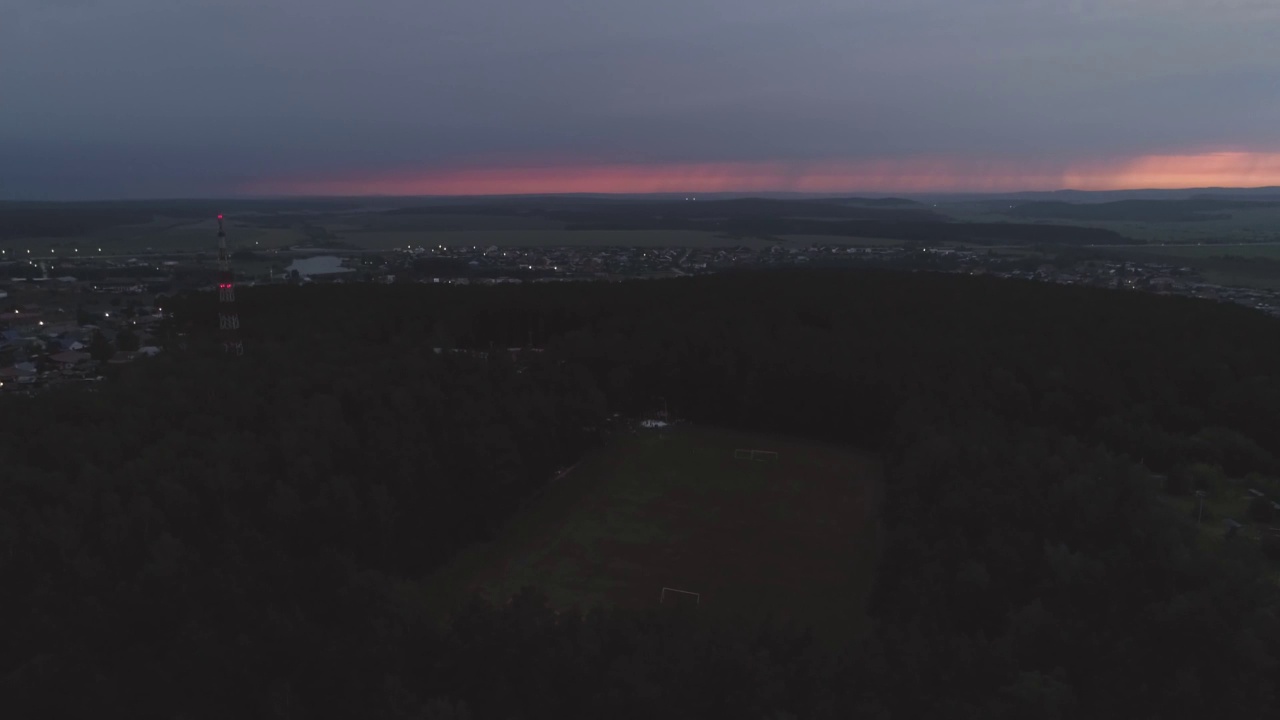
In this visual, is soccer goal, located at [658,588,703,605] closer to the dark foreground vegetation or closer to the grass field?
the grass field

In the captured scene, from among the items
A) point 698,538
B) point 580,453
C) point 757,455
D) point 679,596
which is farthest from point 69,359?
point 679,596

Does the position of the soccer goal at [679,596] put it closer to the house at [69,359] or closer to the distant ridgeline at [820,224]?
the house at [69,359]

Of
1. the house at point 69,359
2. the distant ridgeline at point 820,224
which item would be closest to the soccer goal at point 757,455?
the house at point 69,359

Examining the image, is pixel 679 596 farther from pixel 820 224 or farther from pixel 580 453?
pixel 820 224

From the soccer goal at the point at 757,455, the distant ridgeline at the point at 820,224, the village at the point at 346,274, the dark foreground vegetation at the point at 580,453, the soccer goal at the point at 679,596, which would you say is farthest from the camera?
the distant ridgeline at the point at 820,224

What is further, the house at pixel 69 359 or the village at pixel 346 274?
the village at pixel 346 274

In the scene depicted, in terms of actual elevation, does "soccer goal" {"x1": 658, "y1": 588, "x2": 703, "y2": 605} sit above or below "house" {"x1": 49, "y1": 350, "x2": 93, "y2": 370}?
below

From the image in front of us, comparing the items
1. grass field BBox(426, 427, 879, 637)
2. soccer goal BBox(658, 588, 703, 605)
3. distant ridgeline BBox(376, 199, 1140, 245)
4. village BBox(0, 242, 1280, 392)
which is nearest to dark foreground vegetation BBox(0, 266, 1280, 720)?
grass field BBox(426, 427, 879, 637)
